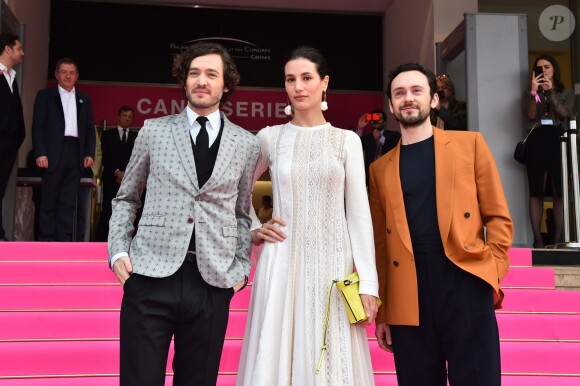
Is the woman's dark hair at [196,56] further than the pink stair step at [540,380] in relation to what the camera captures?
No

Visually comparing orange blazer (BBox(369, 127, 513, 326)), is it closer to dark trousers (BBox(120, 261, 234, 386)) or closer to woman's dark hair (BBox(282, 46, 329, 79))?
woman's dark hair (BBox(282, 46, 329, 79))

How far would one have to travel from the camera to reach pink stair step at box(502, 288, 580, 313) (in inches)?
170

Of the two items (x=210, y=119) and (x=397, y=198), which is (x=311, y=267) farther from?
(x=210, y=119)

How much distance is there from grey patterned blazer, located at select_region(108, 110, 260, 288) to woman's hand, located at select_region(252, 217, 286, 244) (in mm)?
141

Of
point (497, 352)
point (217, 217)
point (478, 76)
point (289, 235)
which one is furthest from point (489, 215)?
point (478, 76)

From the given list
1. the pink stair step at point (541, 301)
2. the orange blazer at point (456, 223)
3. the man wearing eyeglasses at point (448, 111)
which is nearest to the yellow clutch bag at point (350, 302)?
the orange blazer at point (456, 223)

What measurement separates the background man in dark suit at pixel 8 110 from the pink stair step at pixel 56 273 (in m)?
1.43

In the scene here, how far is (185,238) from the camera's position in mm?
2135

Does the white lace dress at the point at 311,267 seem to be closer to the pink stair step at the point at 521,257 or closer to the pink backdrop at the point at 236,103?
the pink stair step at the point at 521,257

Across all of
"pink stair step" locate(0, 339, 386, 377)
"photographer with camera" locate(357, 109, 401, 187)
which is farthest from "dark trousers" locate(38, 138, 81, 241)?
"photographer with camera" locate(357, 109, 401, 187)

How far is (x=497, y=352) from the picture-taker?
236 cm

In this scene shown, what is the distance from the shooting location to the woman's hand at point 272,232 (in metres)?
2.43

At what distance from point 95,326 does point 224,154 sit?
6.67ft

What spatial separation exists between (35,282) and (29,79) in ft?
18.4
